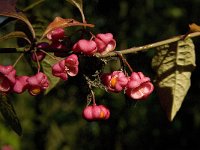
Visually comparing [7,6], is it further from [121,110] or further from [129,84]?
[121,110]

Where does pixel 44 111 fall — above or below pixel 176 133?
above

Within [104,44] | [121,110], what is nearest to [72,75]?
[104,44]

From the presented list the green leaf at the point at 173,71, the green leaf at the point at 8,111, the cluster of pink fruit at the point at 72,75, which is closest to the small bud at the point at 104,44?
the cluster of pink fruit at the point at 72,75

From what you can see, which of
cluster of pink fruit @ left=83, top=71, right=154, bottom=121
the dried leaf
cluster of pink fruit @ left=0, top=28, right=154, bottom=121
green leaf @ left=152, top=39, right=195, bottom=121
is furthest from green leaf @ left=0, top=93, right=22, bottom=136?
the dried leaf

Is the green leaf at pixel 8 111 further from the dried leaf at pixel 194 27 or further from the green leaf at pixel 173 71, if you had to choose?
the dried leaf at pixel 194 27

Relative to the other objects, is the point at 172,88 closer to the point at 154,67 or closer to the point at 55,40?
the point at 154,67

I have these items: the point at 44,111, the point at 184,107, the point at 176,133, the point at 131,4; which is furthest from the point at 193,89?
the point at 44,111

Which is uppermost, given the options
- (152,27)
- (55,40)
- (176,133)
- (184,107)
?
(55,40)
